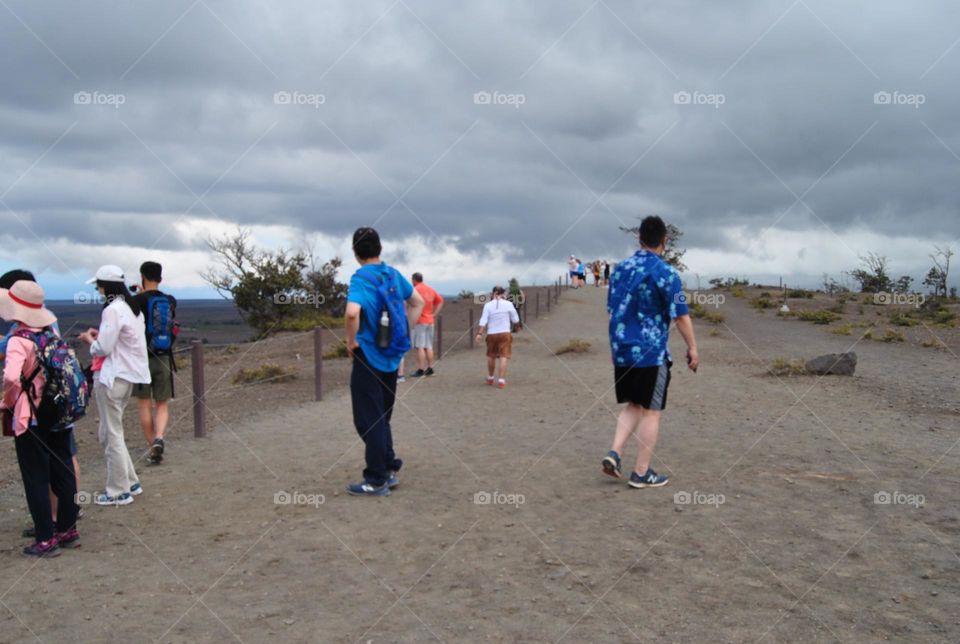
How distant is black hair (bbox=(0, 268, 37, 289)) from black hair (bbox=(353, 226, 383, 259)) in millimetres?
2144

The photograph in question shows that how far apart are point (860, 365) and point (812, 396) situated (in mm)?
5291

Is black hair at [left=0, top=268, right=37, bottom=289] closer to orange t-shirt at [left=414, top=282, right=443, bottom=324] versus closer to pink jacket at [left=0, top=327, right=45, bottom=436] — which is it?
pink jacket at [left=0, top=327, right=45, bottom=436]

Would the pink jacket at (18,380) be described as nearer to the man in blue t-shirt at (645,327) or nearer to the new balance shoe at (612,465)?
the man in blue t-shirt at (645,327)

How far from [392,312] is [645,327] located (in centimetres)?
191

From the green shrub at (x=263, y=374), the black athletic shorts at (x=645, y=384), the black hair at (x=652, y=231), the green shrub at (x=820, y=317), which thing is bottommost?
the green shrub at (x=263, y=374)

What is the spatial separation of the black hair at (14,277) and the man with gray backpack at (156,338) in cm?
182

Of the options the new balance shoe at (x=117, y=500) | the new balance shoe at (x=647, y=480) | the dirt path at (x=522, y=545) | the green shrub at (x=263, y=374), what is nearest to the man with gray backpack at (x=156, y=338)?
the dirt path at (x=522, y=545)

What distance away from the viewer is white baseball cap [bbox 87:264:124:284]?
20.7 feet

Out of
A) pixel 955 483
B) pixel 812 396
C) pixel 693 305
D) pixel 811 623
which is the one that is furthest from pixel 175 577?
pixel 693 305

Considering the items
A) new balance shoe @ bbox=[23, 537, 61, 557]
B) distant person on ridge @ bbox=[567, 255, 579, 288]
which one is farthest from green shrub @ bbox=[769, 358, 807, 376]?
distant person on ridge @ bbox=[567, 255, 579, 288]

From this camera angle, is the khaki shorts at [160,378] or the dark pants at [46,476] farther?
the khaki shorts at [160,378]

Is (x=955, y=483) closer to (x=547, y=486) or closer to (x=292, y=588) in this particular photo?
(x=547, y=486)

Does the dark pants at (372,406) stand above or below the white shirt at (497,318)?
below

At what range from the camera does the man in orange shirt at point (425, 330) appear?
14.5 m
